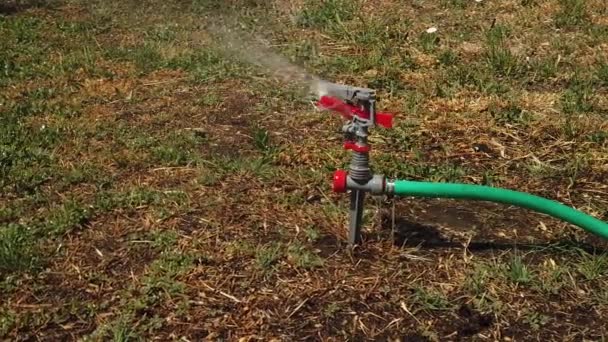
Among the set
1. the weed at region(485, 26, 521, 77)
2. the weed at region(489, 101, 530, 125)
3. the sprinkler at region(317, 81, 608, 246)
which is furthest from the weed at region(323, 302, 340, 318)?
the weed at region(485, 26, 521, 77)

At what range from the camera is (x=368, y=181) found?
107 inches

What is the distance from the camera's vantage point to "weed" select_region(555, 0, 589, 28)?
Answer: 18.1ft

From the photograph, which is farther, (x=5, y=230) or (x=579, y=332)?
(x=5, y=230)

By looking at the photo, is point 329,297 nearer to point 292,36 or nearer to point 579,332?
point 579,332

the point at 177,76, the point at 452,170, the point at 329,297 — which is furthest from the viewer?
the point at 177,76

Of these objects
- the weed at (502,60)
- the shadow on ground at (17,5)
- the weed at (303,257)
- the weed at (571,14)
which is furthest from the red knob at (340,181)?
the shadow on ground at (17,5)

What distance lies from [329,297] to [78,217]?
1.18 meters

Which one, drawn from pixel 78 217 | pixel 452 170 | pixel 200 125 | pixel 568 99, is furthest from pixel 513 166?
pixel 78 217

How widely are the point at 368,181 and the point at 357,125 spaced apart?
209 mm

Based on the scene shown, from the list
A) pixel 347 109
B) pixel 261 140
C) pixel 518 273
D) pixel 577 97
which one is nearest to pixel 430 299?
pixel 518 273

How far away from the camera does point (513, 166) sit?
12.0 ft

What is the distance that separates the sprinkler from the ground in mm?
226

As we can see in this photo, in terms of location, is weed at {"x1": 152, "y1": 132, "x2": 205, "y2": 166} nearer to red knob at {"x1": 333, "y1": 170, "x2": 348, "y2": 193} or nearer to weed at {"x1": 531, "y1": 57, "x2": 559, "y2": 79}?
red knob at {"x1": 333, "y1": 170, "x2": 348, "y2": 193}

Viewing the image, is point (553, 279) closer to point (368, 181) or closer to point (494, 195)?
point (494, 195)
